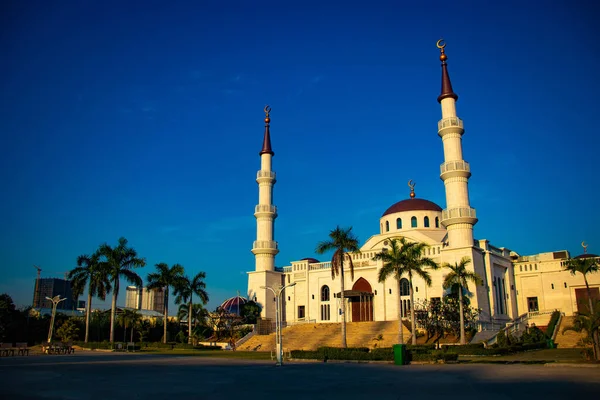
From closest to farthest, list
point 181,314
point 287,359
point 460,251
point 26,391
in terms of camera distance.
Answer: point 26,391 → point 287,359 → point 460,251 → point 181,314

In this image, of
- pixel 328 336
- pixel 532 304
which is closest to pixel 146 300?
pixel 328 336

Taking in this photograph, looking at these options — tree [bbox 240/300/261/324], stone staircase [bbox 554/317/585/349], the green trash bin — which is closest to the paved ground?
the green trash bin

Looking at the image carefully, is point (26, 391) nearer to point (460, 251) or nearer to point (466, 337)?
point (466, 337)

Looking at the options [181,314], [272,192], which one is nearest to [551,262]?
[272,192]

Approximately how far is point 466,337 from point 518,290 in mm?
17012

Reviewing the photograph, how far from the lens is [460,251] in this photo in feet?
151

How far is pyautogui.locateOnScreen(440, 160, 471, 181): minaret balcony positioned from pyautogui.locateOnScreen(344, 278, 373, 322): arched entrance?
14741mm

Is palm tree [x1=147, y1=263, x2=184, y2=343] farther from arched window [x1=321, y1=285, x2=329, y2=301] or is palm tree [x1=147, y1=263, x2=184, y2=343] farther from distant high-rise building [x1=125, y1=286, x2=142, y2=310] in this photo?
distant high-rise building [x1=125, y1=286, x2=142, y2=310]

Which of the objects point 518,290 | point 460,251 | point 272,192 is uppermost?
point 272,192

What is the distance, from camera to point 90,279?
53500 mm

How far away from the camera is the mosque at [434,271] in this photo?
4725 centimetres

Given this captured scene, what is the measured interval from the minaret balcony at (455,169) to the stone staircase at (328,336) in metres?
15.4

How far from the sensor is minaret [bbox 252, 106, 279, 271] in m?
60.2

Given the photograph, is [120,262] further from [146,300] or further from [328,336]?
[146,300]
